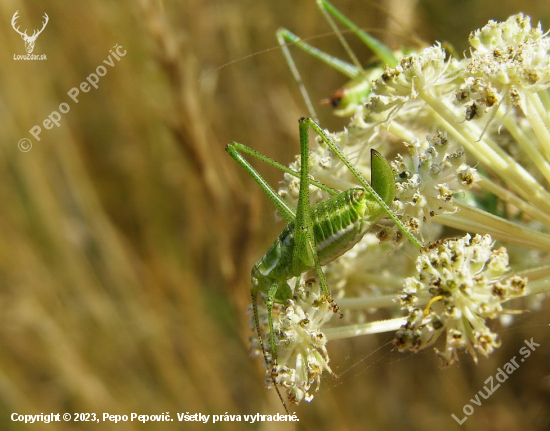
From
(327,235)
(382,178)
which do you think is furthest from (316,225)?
(382,178)

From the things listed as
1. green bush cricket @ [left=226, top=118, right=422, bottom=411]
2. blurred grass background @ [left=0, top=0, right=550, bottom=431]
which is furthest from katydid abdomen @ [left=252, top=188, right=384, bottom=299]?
blurred grass background @ [left=0, top=0, right=550, bottom=431]

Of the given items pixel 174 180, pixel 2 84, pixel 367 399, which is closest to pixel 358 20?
pixel 174 180

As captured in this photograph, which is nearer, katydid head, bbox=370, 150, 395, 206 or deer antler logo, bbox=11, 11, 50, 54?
katydid head, bbox=370, 150, 395, 206

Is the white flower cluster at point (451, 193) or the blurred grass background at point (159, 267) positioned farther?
the blurred grass background at point (159, 267)

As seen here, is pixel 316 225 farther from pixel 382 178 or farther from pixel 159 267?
pixel 159 267

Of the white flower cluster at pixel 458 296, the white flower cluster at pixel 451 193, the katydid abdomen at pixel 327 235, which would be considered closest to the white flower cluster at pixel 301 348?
the white flower cluster at pixel 451 193

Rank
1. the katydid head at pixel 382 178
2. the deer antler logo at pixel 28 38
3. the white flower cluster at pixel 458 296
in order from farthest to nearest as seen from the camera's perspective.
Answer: the deer antler logo at pixel 28 38 → the katydid head at pixel 382 178 → the white flower cluster at pixel 458 296

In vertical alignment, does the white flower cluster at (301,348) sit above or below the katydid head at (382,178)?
below

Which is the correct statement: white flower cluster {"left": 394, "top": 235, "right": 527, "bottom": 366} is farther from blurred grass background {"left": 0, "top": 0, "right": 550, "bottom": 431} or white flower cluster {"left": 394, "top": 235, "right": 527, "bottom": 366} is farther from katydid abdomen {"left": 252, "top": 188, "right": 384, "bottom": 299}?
blurred grass background {"left": 0, "top": 0, "right": 550, "bottom": 431}

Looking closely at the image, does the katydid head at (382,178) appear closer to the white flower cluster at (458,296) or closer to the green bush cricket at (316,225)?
the green bush cricket at (316,225)
